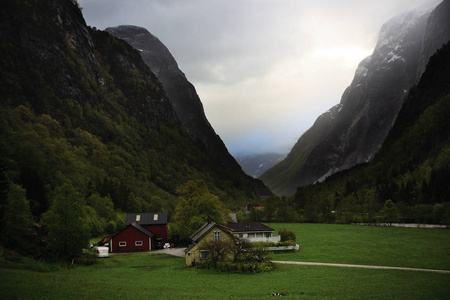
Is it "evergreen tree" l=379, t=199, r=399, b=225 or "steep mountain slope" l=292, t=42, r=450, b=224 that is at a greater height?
"steep mountain slope" l=292, t=42, r=450, b=224

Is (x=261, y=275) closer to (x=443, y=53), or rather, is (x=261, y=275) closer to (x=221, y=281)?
(x=221, y=281)

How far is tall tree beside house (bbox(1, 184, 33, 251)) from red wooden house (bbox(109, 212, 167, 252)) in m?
22.4

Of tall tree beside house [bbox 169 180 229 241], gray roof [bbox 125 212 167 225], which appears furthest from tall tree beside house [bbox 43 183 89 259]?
gray roof [bbox 125 212 167 225]

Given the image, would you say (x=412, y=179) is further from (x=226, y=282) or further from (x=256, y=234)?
(x=226, y=282)

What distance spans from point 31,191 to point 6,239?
25439 mm

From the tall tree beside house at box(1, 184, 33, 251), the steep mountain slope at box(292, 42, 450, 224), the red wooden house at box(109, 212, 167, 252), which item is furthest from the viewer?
the steep mountain slope at box(292, 42, 450, 224)

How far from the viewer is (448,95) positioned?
553 feet

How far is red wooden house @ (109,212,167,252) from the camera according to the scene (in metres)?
64.9

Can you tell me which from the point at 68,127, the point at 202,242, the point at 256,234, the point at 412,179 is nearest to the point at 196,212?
the point at 256,234

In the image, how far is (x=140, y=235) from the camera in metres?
66.8

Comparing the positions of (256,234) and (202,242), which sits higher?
(202,242)

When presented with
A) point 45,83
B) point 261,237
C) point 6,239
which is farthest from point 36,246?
point 45,83

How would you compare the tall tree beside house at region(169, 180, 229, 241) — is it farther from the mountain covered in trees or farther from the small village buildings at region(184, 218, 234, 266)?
the small village buildings at region(184, 218, 234, 266)

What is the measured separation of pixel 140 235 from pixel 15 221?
27529 millimetres
